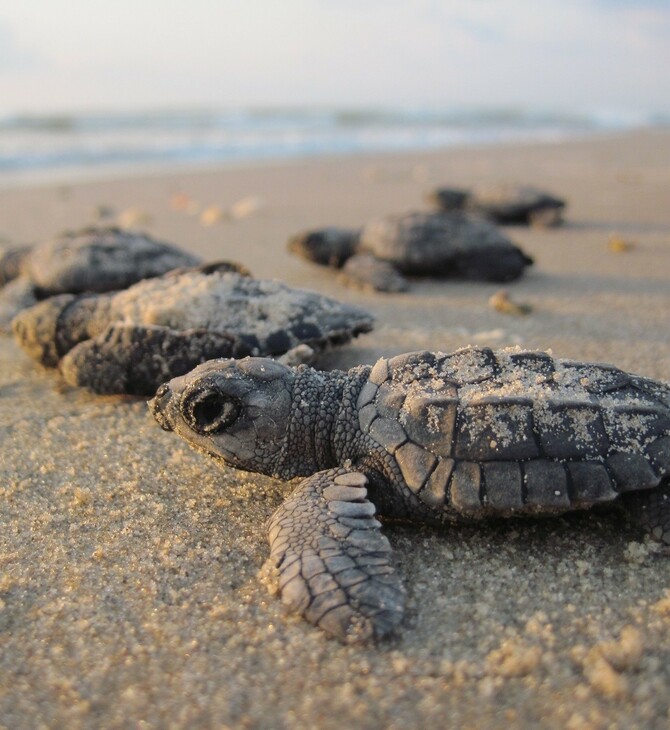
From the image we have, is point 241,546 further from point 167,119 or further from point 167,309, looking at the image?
point 167,119

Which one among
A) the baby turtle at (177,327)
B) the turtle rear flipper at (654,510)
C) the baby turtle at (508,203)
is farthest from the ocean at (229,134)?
the turtle rear flipper at (654,510)

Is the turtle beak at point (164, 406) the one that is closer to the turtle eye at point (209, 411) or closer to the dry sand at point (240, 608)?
the turtle eye at point (209, 411)

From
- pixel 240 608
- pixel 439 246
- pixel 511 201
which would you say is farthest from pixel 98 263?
pixel 511 201

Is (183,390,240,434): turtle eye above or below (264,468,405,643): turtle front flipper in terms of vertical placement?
above

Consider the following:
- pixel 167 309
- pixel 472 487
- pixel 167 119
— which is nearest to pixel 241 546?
pixel 472 487

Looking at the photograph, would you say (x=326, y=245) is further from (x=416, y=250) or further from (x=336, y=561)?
(x=336, y=561)

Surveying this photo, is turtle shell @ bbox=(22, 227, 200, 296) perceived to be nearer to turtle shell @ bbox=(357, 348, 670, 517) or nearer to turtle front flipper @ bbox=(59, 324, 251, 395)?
turtle front flipper @ bbox=(59, 324, 251, 395)

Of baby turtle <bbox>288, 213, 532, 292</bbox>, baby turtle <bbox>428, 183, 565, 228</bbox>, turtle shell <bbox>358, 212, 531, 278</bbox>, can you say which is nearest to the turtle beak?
baby turtle <bbox>288, 213, 532, 292</bbox>
